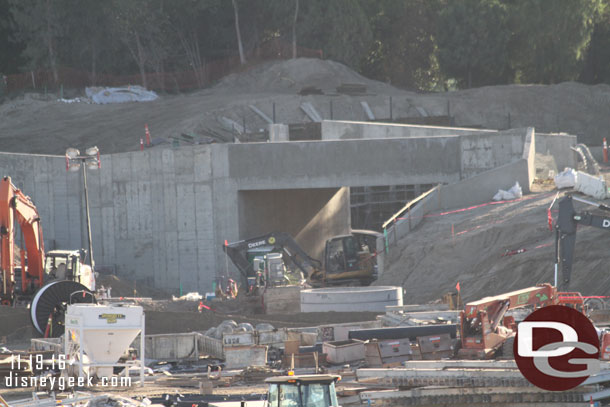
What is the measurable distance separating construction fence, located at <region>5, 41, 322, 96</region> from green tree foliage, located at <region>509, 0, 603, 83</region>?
46.0ft

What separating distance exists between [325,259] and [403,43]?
44458 mm

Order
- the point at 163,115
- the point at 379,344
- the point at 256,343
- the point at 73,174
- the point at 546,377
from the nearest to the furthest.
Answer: the point at 546,377, the point at 379,344, the point at 256,343, the point at 73,174, the point at 163,115

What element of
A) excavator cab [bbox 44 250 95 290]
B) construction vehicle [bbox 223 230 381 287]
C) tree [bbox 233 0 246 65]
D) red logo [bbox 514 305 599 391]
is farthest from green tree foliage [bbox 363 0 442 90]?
red logo [bbox 514 305 599 391]

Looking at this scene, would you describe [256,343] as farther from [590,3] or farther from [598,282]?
[590,3]

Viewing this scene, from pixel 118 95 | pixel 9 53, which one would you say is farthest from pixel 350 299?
pixel 9 53

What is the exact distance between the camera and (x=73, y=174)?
46781mm

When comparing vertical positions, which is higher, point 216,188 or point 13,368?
point 216,188

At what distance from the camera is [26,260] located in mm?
31938

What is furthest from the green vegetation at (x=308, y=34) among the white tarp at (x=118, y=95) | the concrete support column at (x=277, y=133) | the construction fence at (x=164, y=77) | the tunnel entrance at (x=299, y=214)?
the concrete support column at (x=277, y=133)

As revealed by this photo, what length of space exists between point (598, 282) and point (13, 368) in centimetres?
1682

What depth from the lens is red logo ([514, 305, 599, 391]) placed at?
17.6 m

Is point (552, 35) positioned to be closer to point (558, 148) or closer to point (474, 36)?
point (474, 36)

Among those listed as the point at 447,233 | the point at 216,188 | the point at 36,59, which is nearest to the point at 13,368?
the point at 447,233

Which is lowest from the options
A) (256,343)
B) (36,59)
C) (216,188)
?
(256,343)
